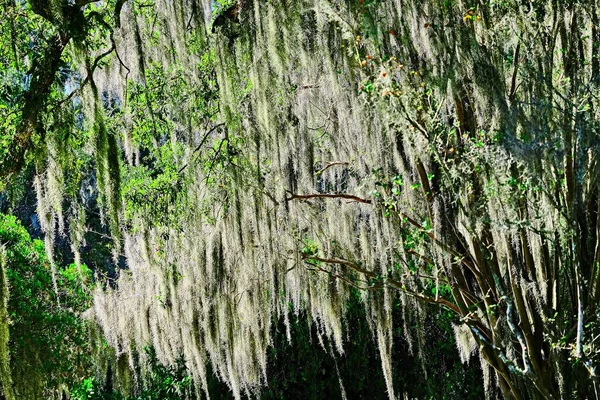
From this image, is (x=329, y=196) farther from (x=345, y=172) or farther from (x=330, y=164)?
(x=345, y=172)

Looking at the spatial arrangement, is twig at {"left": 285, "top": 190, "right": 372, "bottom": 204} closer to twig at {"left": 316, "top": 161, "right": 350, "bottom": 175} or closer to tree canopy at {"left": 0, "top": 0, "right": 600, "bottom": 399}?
tree canopy at {"left": 0, "top": 0, "right": 600, "bottom": 399}

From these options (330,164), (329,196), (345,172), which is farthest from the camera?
(345,172)

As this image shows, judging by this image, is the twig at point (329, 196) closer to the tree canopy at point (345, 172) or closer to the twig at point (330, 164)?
the tree canopy at point (345, 172)

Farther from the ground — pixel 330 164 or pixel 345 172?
pixel 345 172

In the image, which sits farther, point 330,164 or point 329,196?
point 330,164

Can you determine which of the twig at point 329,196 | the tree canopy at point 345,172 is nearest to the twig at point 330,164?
the tree canopy at point 345,172

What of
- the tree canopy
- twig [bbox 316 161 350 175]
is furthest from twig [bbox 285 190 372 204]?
twig [bbox 316 161 350 175]

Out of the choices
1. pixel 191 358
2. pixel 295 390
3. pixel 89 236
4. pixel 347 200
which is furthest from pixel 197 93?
pixel 89 236

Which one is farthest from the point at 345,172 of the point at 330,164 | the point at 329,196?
the point at 329,196

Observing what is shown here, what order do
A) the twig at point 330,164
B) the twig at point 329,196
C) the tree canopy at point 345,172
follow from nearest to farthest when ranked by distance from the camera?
the tree canopy at point 345,172 < the twig at point 329,196 < the twig at point 330,164

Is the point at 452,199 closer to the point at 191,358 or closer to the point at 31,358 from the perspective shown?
the point at 191,358

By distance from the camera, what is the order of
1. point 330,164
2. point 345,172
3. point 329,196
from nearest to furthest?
1. point 329,196
2. point 330,164
3. point 345,172

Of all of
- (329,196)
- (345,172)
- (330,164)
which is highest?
(345,172)

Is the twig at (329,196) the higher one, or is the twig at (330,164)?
the twig at (330,164)
